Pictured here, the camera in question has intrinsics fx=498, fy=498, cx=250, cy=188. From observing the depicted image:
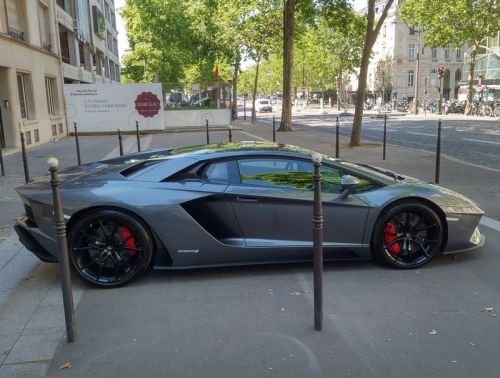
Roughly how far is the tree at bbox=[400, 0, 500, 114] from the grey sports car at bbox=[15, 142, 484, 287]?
35.2 metres

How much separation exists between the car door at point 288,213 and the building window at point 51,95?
795 inches

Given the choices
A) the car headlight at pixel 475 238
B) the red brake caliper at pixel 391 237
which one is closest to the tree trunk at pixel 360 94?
the car headlight at pixel 475 238

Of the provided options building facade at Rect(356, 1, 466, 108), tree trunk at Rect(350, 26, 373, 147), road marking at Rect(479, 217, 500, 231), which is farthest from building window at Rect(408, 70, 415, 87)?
road marking at Rect(479, 217, 500, 231)

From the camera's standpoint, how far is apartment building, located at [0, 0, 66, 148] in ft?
56.1

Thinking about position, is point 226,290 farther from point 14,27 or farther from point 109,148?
point 14,27

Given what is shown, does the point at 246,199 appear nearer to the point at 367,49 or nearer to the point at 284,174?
the point at 284,174

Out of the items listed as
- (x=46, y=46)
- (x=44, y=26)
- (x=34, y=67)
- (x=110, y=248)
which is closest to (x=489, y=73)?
(x=44, y=26)

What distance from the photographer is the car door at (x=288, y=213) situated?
452cm

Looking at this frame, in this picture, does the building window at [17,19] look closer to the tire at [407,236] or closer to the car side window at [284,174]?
the car side window at [284,174]

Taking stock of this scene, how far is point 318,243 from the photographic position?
3350mm

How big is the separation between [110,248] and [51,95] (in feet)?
69.5

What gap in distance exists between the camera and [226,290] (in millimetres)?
4332

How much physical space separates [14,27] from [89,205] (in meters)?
17.1

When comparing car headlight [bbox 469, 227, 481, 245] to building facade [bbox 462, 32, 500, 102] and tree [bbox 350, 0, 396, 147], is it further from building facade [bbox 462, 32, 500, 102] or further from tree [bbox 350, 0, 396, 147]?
building facade [bbox 462, 32, 500, 102]
